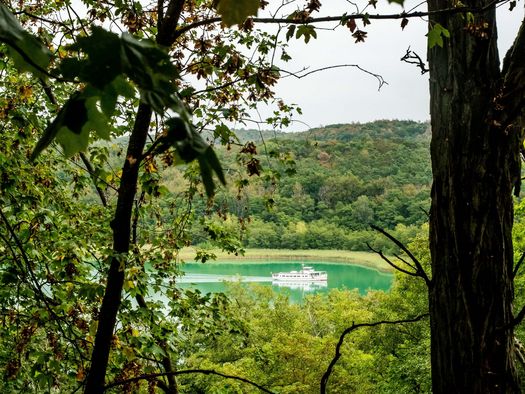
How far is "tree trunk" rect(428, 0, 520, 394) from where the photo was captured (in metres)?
1.27

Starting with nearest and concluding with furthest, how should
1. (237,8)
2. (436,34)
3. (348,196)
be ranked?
(237,8) → (436,34) → (348,196)

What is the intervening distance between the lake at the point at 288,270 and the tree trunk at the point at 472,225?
3661cm

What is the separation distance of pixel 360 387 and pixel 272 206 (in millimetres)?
14199

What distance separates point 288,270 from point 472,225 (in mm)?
51448

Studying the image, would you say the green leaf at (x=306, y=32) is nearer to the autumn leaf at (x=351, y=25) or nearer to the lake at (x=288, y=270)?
the autumn leaf at (x=351, y=25)

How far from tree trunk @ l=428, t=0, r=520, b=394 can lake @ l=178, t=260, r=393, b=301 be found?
36.6 meters

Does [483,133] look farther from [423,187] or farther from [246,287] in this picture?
[423,187]

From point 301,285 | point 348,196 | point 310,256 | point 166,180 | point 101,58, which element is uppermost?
point 348,196

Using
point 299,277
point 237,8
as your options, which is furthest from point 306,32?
point 299,277

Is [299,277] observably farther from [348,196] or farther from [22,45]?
[22,45]

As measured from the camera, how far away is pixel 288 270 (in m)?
52.1

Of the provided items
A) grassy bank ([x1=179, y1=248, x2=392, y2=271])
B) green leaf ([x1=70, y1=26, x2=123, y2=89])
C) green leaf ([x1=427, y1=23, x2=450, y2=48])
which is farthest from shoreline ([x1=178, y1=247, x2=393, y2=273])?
green leaf ([x1=70, y1=26, x2=123, y2=89])

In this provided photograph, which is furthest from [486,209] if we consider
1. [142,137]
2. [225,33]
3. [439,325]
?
[225,33]

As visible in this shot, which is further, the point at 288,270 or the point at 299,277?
the point at 288,270
